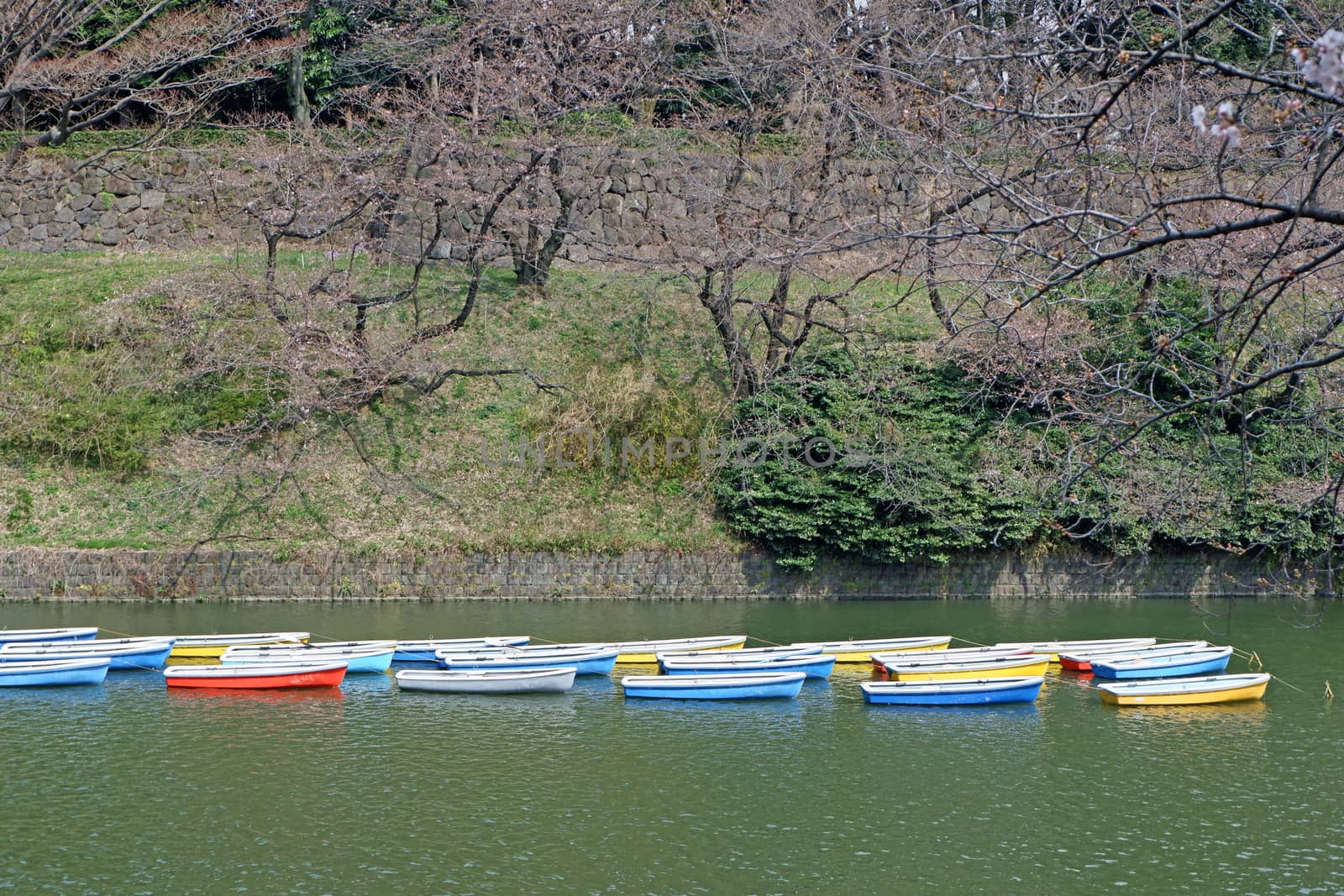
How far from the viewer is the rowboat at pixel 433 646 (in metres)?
15.7

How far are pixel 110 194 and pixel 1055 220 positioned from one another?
2778cm

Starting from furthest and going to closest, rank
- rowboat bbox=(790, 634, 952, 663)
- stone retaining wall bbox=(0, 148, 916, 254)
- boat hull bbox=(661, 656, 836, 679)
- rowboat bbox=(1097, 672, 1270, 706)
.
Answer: stone retaining wall bbox=(0, 148, 916, 254) → rowboat bbox=(790, 634, 952, 663) → boat hull bbox=(661, 656, 836, 679) → rowboat bbox=(1097, 672, 1270, 706)

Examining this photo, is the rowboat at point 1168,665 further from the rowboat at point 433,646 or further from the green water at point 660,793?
the rowboat at point 433,646

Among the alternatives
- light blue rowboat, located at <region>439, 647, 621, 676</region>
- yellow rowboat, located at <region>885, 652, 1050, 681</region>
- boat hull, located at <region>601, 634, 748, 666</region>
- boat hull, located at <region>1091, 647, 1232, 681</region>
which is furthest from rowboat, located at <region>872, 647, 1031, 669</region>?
light blue rowboat, located at <region>439, 647, 621, 676</region>

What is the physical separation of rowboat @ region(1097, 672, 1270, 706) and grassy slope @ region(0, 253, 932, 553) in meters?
8.20

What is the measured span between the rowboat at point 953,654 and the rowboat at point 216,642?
7850 mm

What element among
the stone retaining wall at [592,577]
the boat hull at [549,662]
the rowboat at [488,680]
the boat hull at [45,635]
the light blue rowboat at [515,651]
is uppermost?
the stone retaining wall at [592,577]

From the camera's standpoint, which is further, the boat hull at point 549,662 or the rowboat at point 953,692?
the boat hull at point 549,662

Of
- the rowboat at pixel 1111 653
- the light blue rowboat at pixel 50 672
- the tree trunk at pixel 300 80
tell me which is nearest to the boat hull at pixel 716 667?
the rowboat at pixel 1111 653

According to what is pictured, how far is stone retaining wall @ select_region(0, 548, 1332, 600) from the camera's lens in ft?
62.0

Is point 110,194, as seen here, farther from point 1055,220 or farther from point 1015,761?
point 1055,220

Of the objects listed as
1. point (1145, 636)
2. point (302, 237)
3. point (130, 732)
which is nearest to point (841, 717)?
point (1145, 636)

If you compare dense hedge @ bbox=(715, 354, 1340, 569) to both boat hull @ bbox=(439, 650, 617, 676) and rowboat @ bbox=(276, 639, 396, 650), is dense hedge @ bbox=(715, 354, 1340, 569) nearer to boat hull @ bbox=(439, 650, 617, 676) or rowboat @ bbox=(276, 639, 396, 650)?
boat hull @ bbox=(439, 650, 617, 676)

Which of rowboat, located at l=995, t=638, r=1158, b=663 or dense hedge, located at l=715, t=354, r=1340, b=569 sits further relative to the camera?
dense hedge, located at l=715, t=354, r=1340, b=569
